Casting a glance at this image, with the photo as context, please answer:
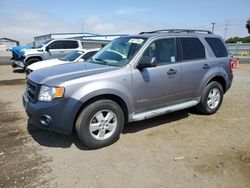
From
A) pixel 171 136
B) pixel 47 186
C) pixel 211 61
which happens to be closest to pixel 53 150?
pixel 47 186

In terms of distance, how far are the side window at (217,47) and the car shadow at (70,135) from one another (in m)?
1.62

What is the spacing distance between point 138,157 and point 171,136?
1.13 meters

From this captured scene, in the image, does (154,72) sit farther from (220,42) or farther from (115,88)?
(220,42)

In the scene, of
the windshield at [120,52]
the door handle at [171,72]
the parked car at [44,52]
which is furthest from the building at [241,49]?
the windshield at [120,52]

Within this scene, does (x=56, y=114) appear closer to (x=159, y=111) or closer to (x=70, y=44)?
(x=159, y=111)

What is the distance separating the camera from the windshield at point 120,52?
516 centimetres

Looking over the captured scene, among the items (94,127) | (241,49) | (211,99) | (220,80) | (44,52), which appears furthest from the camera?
(241,49)

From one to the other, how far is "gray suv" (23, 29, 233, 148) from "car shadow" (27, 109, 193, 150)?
1.42ft

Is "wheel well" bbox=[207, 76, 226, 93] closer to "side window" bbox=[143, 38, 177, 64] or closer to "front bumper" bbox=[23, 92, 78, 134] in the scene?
"side window" bbox=[143, 38, 177, 64]

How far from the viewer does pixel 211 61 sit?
625 centimetres

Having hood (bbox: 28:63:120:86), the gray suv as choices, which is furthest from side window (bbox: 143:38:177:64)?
hood (bbox: 28:63:120:86)

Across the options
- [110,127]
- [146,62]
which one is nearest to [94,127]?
[110,127]

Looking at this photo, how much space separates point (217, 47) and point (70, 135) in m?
3.94

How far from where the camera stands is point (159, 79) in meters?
5.24
